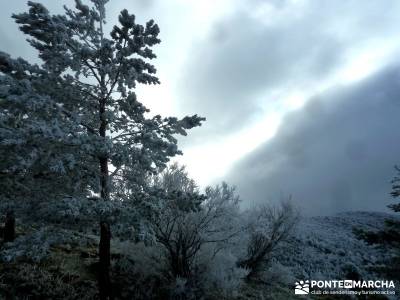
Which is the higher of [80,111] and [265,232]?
[80,111]

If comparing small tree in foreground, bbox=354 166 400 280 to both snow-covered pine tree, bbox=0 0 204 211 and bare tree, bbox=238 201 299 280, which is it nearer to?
snow-covered pine tree, bbox=0 0 204 211

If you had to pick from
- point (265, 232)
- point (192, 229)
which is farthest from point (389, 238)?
point (265, 232)

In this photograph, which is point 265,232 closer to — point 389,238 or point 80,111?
point 389,238

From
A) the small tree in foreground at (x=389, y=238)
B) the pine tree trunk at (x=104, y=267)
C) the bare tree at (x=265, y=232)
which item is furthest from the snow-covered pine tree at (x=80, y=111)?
the bare tree at (x=265, y=232)

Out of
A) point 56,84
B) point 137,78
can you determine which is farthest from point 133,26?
point 56,84

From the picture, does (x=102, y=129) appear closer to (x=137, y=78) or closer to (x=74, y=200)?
(x=137, y=78)

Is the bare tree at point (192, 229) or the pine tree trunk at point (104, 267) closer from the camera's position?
the pine tree trunk at point (104, 267)

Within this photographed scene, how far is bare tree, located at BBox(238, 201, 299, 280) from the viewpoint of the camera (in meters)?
20.0

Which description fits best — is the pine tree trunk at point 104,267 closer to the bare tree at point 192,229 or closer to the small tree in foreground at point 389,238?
the bare tree at point 192,229

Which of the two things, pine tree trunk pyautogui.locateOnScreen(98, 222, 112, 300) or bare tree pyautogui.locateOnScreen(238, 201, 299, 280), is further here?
bare tree pyautogui.locateOnScreen(238, 201, 299, 280)

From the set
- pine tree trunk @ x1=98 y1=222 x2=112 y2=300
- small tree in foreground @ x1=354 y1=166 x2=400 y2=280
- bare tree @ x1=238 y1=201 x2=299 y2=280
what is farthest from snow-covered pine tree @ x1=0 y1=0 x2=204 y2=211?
bare tree @ x1=238 y1=201 x2=299 y2=280

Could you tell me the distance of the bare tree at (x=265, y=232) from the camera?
65.7 feet

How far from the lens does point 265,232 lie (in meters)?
20.5

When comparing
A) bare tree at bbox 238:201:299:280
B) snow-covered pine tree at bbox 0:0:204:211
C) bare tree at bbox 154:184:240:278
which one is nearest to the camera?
snow-covered pine tree at bbox 0:0:204:211
